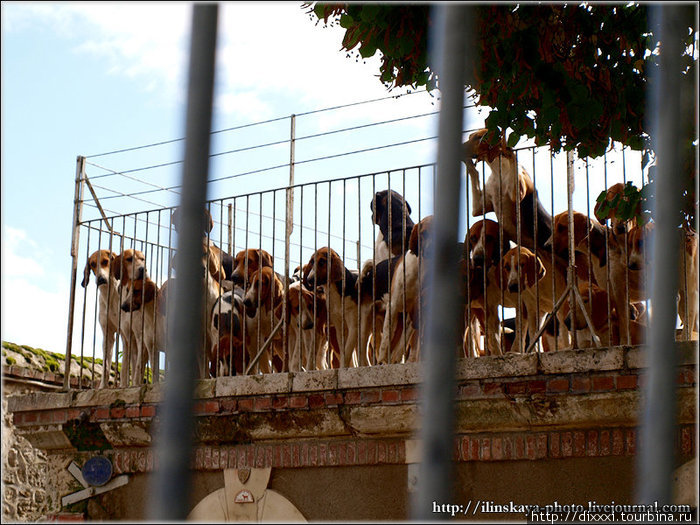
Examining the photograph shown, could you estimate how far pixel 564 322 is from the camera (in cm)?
721

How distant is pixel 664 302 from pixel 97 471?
20.4 ft

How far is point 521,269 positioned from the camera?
667 cm

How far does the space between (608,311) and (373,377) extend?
1.65 metres

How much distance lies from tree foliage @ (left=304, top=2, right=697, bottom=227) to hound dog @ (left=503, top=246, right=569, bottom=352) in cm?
126

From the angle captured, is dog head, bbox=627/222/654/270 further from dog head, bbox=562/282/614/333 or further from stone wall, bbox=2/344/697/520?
stone wall, bbox=2/344/697/520

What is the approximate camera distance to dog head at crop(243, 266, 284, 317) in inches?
312

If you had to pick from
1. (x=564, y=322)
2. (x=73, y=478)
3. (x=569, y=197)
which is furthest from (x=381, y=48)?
(x=73, y=478)

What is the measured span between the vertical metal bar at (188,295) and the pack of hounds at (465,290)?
14.0 feet

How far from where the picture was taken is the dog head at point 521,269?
6531mm

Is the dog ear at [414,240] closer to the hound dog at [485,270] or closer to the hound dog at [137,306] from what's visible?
the hound dog at [485,270]

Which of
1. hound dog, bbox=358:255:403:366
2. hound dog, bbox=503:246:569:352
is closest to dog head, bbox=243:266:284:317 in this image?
hound dog, bbox=358:255:403:366

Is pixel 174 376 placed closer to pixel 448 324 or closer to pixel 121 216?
pixel 448 324

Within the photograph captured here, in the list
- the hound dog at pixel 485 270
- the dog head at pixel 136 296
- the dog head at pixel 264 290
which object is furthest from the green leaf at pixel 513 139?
the dog head at pixel 136 296

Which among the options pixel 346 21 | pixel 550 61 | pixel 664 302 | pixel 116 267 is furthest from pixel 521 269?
pixel 664 302
